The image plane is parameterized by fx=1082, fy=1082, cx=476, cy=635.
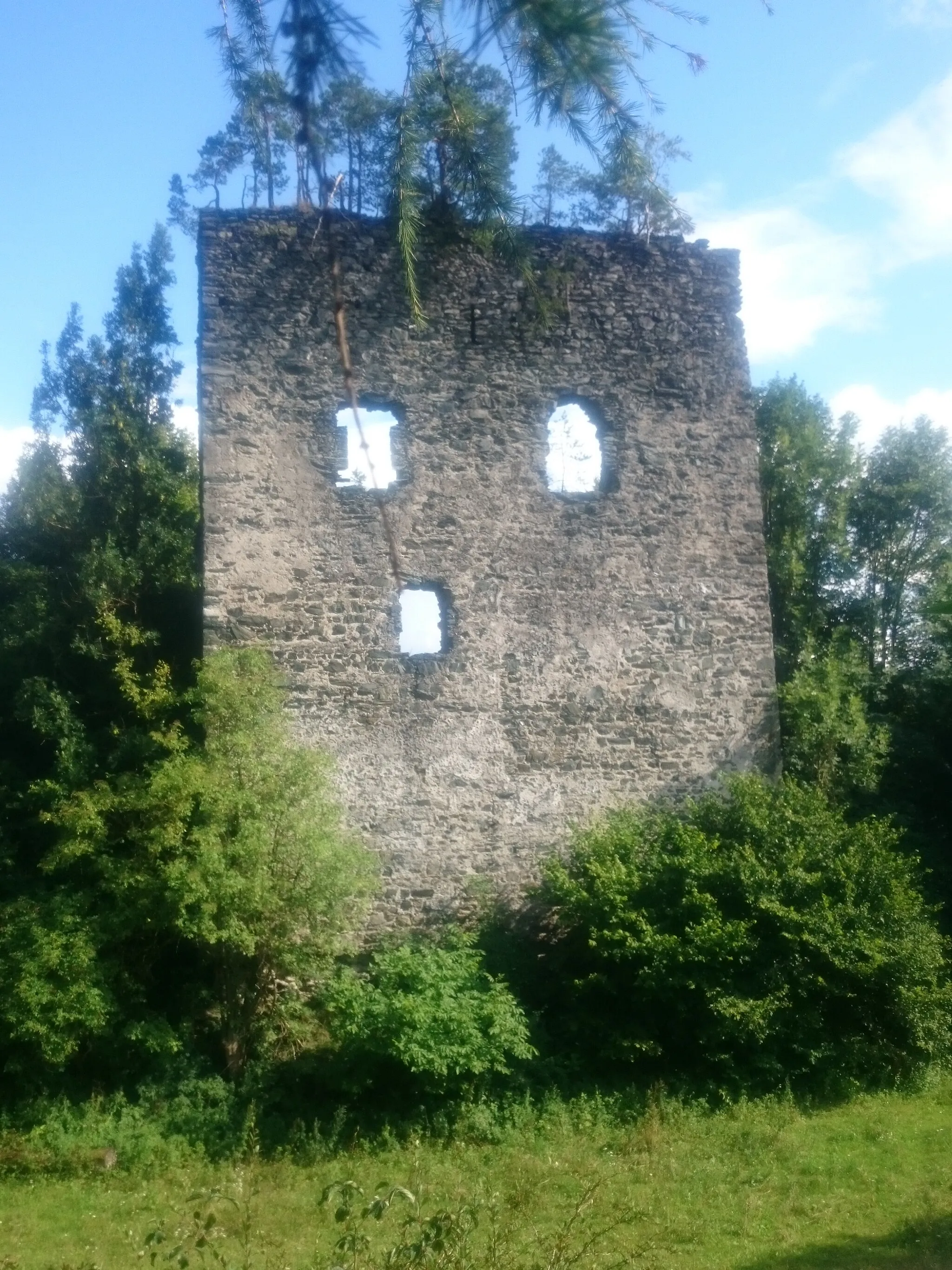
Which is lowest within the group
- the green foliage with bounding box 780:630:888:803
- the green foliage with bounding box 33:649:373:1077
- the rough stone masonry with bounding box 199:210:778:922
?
the green foliage with bounding box 33:649:373:1077

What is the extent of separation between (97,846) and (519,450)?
5756 mm

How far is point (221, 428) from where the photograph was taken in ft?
36.4

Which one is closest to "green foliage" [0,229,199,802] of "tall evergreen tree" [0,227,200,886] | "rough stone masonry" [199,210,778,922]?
"tall evergreen tree" [0,227,200,886]

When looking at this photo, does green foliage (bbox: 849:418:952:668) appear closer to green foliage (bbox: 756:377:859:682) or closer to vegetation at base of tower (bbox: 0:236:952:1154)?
green foliage (bbox: 756:377:859:682)

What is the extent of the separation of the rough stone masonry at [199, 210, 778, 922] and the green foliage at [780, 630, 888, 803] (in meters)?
1.09

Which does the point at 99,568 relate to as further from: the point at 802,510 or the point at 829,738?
the point at 802,510

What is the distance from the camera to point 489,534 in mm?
11289

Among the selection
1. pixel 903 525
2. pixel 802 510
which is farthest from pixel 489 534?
pixel 903 525

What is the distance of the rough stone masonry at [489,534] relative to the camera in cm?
1078

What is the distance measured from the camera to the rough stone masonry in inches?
424

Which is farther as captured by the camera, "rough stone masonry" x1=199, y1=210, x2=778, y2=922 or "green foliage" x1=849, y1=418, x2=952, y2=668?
"green foliage" x1=849, y1=418, x2=952, y2=668

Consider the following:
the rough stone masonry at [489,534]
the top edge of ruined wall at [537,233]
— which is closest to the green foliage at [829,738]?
the rough stone masonry at [489,534]

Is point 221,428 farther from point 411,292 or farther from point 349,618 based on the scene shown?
point 411,292

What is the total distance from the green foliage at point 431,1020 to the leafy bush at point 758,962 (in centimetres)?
103
